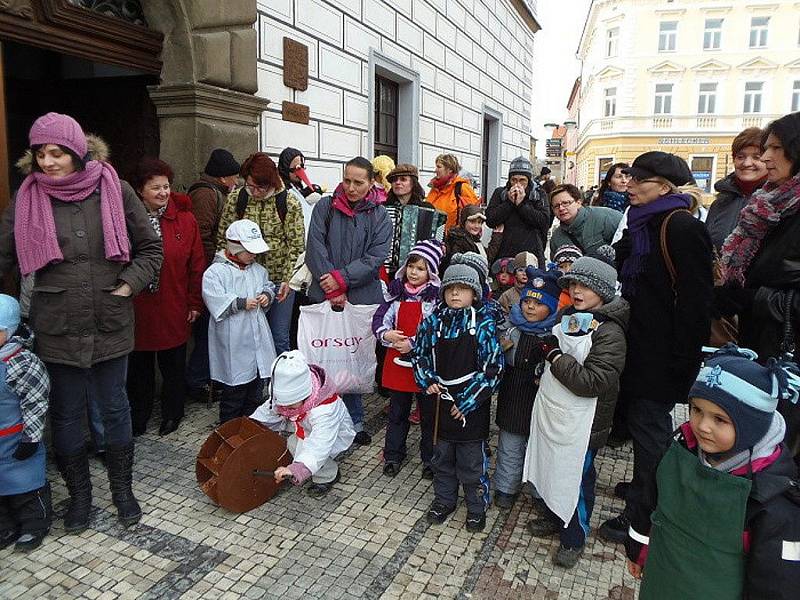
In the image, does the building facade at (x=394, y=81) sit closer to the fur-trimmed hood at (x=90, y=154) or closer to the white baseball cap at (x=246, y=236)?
the white baseball cap at (x=246, y=236)

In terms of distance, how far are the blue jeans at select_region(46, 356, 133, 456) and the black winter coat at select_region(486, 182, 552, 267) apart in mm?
3604

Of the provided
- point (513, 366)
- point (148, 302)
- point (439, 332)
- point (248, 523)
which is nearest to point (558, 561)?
point (513, 366)

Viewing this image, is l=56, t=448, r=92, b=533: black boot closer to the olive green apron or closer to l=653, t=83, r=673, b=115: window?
the olive green apron

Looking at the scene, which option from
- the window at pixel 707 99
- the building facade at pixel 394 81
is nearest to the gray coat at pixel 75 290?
the building facade at pixel 394 81

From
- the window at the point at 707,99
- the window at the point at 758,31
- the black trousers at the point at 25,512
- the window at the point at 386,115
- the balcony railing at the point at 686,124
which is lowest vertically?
the black trousers at the point at 25,512

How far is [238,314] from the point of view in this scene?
4055 mm

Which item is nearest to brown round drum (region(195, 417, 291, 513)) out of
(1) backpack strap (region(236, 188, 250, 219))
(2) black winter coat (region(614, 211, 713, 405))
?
(1) backpack strap (region(236, 188, 250, 219))

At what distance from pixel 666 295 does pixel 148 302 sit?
3.24 meters

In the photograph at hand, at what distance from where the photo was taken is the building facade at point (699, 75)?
118 feet

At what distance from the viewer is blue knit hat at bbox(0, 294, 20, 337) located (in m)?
2.82

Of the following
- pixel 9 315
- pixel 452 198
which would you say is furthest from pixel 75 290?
pixel 452 198

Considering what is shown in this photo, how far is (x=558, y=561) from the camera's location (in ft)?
9.47

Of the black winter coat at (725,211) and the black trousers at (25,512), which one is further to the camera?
the black winter coat at (725,211)

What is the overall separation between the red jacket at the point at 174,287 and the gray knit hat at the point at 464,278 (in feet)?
6.47
